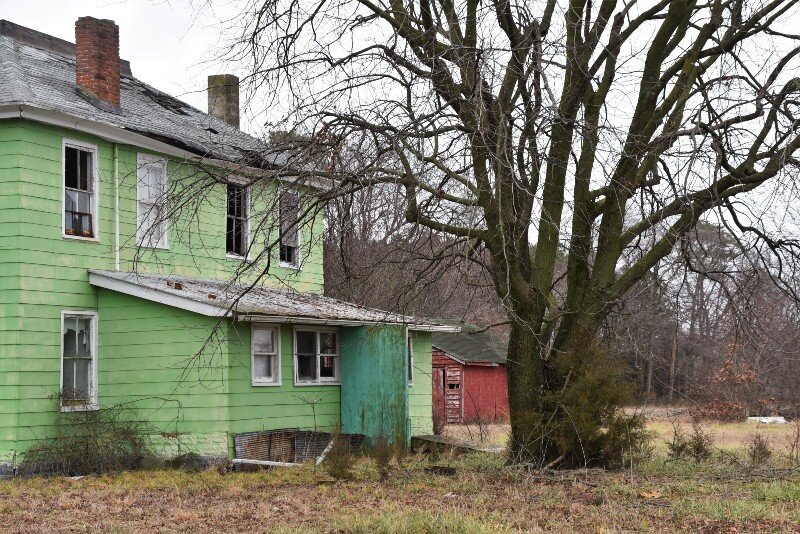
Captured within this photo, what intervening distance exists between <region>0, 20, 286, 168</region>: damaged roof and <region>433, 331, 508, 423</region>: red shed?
55.7 feet

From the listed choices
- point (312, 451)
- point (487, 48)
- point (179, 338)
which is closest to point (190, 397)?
point (179, 338)

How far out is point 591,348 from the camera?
1491cm

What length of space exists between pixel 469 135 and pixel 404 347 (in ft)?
31.2

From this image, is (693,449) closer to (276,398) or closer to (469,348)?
(276,398)

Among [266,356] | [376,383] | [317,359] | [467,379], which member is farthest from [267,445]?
[467,379]

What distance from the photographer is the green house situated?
55.9 ft

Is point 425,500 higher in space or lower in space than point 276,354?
lower

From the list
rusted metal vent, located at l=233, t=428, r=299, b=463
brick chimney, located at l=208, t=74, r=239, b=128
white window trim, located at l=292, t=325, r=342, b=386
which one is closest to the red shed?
brick chimney, located at l=208, t=74, r=239, b=128

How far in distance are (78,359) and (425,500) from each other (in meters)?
8.72

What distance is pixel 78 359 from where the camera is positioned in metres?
18.3

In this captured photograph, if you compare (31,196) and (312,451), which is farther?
(312,451)

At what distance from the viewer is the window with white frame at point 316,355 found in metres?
20.9

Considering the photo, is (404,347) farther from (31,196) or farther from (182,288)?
(31,196)

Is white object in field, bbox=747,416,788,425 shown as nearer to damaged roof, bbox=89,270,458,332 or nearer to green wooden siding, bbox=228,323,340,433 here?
damaged roof, bbox=89,270,458,332
